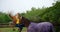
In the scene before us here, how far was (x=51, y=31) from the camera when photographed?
1.65m

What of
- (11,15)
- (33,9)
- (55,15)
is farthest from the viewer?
(33,9)

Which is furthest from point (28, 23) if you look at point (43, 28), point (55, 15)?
point (55, 15)

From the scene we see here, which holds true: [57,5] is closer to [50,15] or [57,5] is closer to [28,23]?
[50,15]

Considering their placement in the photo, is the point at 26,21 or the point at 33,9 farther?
the point at 33,9

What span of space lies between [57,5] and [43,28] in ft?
4.95

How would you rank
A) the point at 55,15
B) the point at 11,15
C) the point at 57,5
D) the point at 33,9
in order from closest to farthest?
1. the point at 11,15
2. the point at 55,15
3. the point at 57,5
4. the point at 33,9

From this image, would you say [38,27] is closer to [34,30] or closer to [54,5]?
[34,30]

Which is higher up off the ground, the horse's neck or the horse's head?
the horse's head

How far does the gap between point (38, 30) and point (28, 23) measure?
0.12 m

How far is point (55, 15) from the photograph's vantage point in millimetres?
2797

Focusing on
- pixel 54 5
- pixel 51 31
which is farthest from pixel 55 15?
pixel 51 31

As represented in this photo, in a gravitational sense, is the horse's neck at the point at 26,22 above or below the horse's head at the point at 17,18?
below

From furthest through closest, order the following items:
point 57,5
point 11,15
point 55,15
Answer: point 57,5, point 55,15, point 11,15

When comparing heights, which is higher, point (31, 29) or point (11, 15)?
point (11, 15)
